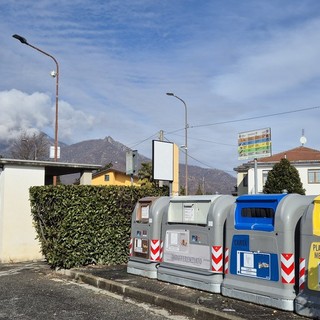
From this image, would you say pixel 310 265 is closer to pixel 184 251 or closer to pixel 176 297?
pixel 176 297

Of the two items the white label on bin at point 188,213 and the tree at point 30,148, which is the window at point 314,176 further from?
the white label on bin at point 188,213

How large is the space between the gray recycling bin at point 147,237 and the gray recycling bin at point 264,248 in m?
2.28

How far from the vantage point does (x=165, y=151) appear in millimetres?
13391

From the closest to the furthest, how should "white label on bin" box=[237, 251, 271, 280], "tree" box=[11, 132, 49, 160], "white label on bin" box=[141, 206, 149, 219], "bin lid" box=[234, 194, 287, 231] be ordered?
"white label on bin" box=[237, 251, 271, 280] → "bin lid" box=[234, 194, 287, 231] → "white label on bin" box=[141, 206, 149, 219] → "tree" box=[11, 132, 49, 160]

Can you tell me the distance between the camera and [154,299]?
7.44m

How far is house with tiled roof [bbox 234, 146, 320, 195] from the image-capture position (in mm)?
46125

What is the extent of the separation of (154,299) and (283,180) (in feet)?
105

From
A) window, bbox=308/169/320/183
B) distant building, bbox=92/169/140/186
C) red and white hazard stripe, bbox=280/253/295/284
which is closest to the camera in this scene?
red and white hazard stripe, bbox=280/253/295/284

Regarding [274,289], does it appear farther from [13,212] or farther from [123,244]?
[13,212]

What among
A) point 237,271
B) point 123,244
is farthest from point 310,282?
point 123,244

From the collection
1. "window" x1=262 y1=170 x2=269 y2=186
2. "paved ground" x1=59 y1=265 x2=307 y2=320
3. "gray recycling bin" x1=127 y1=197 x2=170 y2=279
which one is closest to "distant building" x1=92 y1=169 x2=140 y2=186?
"window" x1=262 y1=170 x2=269 y2=186

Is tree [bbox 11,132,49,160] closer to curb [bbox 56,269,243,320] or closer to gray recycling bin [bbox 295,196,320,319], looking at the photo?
curb [bbox 56,269,243,320]

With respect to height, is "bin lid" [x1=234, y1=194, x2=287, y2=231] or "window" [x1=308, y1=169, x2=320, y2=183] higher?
"window" [x1=308, y1=169, x2=320, y2=183]

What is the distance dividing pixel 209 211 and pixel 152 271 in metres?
2.27
